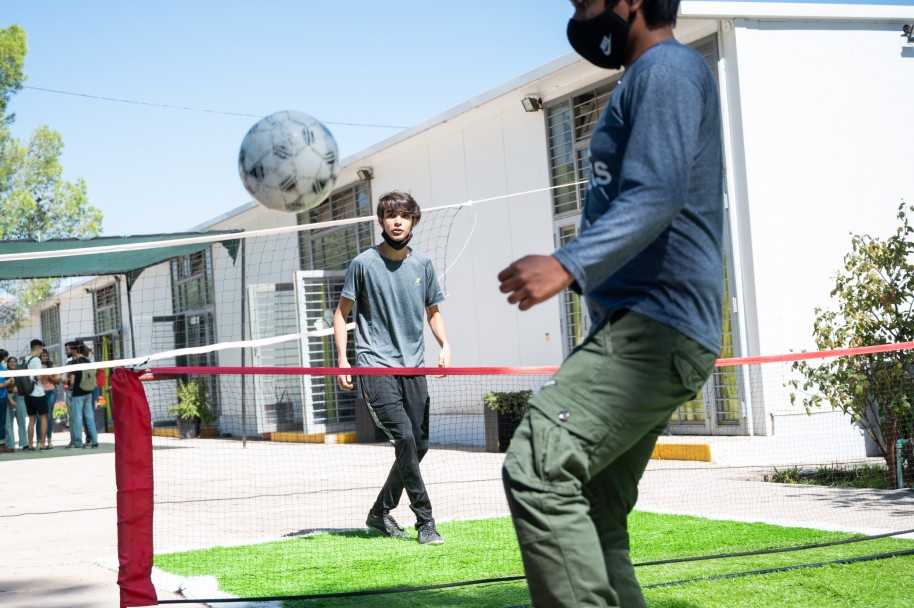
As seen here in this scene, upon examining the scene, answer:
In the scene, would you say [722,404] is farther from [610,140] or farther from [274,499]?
[610,140]

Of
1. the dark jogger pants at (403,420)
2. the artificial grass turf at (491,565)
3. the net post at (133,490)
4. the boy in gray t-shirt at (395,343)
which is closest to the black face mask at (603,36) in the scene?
the artificial grass turf at (491,565)

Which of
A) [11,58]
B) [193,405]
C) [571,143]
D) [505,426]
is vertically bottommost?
[505,426]

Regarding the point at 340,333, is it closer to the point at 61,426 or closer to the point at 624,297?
the point at 624,297

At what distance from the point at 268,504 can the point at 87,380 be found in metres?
11.0

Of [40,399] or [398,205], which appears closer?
[398,205]

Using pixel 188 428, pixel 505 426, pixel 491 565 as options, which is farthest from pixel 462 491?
pixel 188 428

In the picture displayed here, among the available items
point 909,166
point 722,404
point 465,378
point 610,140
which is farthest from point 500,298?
point 610,140

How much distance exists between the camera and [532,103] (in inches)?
577

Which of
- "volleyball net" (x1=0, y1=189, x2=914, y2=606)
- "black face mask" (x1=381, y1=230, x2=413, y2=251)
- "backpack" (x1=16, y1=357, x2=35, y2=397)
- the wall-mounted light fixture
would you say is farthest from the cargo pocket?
"backpack" (x1=16, y1=357, x2=35, y2=397)

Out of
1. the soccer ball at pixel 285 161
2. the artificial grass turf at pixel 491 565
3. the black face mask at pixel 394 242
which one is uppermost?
the soccer ball at pixel 285 161

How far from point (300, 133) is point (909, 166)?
7908 millimetres

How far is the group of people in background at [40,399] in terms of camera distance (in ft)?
62.8

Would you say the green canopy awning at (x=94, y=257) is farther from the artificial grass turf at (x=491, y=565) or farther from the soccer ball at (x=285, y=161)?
the artificial grass turf at (x=491, y=565)

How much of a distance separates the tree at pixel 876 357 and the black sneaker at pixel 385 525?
14.2 ft
